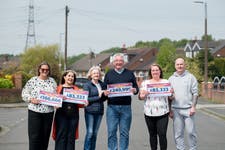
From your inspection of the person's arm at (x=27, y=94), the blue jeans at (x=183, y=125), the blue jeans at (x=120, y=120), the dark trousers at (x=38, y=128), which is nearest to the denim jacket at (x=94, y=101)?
the blue jeans at (x=120, y=120)

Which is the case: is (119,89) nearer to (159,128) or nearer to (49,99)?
(159,128)

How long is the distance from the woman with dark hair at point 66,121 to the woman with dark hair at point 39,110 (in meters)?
0.18

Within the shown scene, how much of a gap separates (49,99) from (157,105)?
6.70 feet

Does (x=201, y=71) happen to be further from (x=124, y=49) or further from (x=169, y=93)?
(x=124, y=49)

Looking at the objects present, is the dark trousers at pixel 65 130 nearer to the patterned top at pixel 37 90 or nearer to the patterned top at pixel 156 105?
the patterned top at pixel 37 90

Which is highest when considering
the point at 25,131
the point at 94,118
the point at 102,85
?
the point at 102,85

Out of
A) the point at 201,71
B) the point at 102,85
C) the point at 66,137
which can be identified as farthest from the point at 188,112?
the point at 201,71

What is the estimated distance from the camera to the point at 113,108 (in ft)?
29.1

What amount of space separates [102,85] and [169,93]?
131 centimetres

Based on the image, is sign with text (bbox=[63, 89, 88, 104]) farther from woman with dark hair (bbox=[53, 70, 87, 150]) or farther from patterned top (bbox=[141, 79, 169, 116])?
patterned top (bbox=[141, 79, 169, 116])

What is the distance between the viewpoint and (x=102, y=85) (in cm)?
895

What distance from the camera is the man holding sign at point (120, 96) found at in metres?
8.77

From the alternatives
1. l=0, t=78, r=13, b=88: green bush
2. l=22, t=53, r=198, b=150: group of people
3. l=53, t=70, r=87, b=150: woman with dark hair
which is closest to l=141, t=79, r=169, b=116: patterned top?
l=22, t=53, r=198, b=150: group of people

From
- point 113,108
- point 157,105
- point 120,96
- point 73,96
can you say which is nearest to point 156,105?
point 157,105
